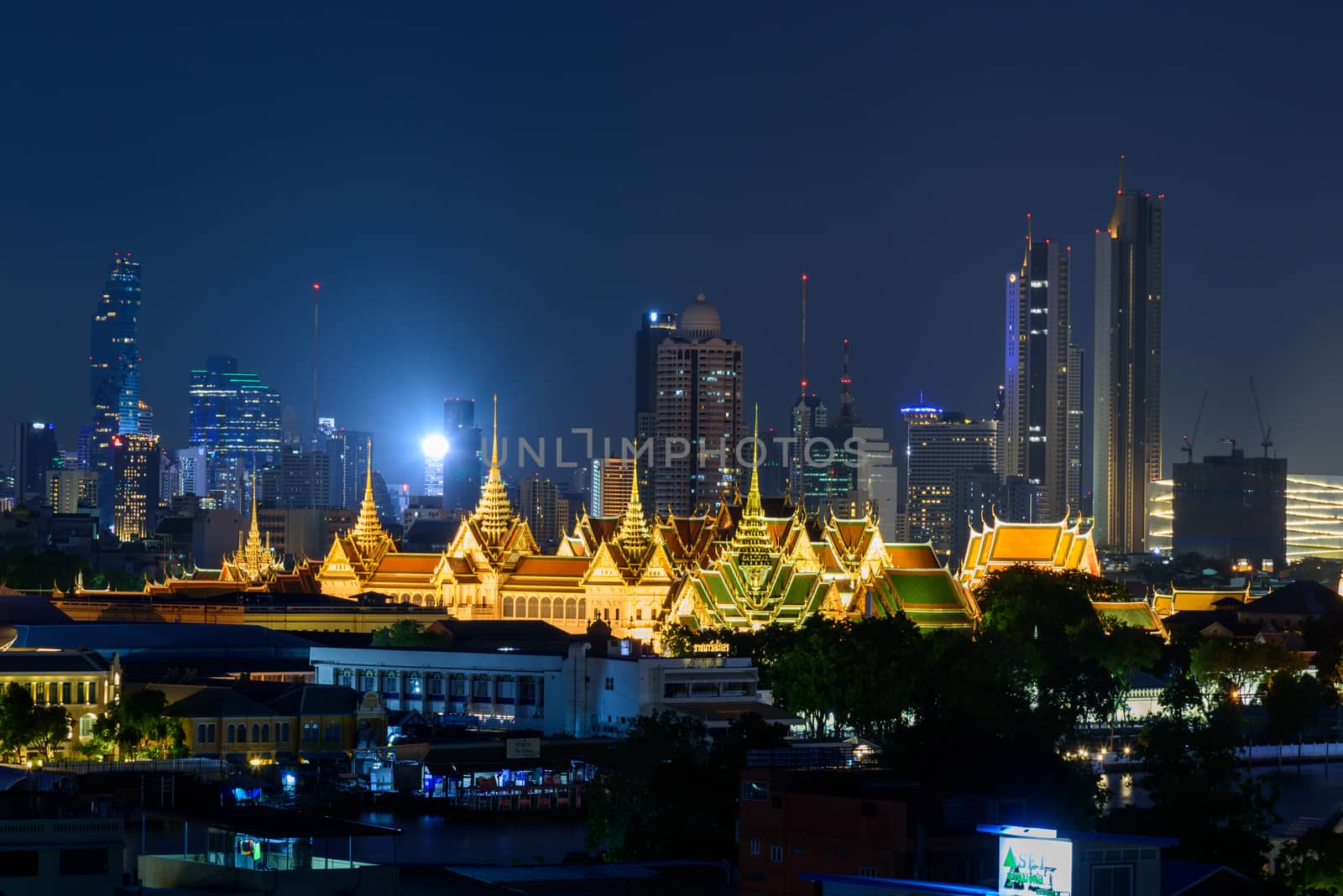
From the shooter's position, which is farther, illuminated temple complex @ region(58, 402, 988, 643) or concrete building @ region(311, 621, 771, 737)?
illuminated temple complex @ region(58, 402, 988, 643)

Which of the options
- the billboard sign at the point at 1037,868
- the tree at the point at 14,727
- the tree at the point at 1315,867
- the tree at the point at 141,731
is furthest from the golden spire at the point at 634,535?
the billboard sign at the point at 1037,868

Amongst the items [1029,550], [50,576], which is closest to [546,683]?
[1029,550]

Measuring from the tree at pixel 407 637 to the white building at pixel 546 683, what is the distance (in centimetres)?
241

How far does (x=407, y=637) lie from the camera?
411ft

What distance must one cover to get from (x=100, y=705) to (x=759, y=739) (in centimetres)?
3100

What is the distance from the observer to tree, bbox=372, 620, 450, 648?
123 m

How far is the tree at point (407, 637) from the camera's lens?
12325cm

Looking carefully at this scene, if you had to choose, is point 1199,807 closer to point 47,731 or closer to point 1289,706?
point 47,731

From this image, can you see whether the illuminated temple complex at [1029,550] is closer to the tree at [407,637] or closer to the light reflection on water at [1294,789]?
the tree at [407,637]

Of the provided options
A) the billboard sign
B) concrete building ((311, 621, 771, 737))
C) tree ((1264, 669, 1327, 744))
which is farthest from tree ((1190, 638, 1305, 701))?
the billboard sign

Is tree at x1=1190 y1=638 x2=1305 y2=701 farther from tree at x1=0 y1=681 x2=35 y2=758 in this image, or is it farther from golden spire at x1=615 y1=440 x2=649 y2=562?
tree at x1=0 y1=681 x2=35 y2=758

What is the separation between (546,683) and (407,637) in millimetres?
16307

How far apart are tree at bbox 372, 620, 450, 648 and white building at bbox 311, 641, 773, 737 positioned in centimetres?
241

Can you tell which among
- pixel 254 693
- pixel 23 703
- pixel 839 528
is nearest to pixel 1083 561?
pixel 839 528
